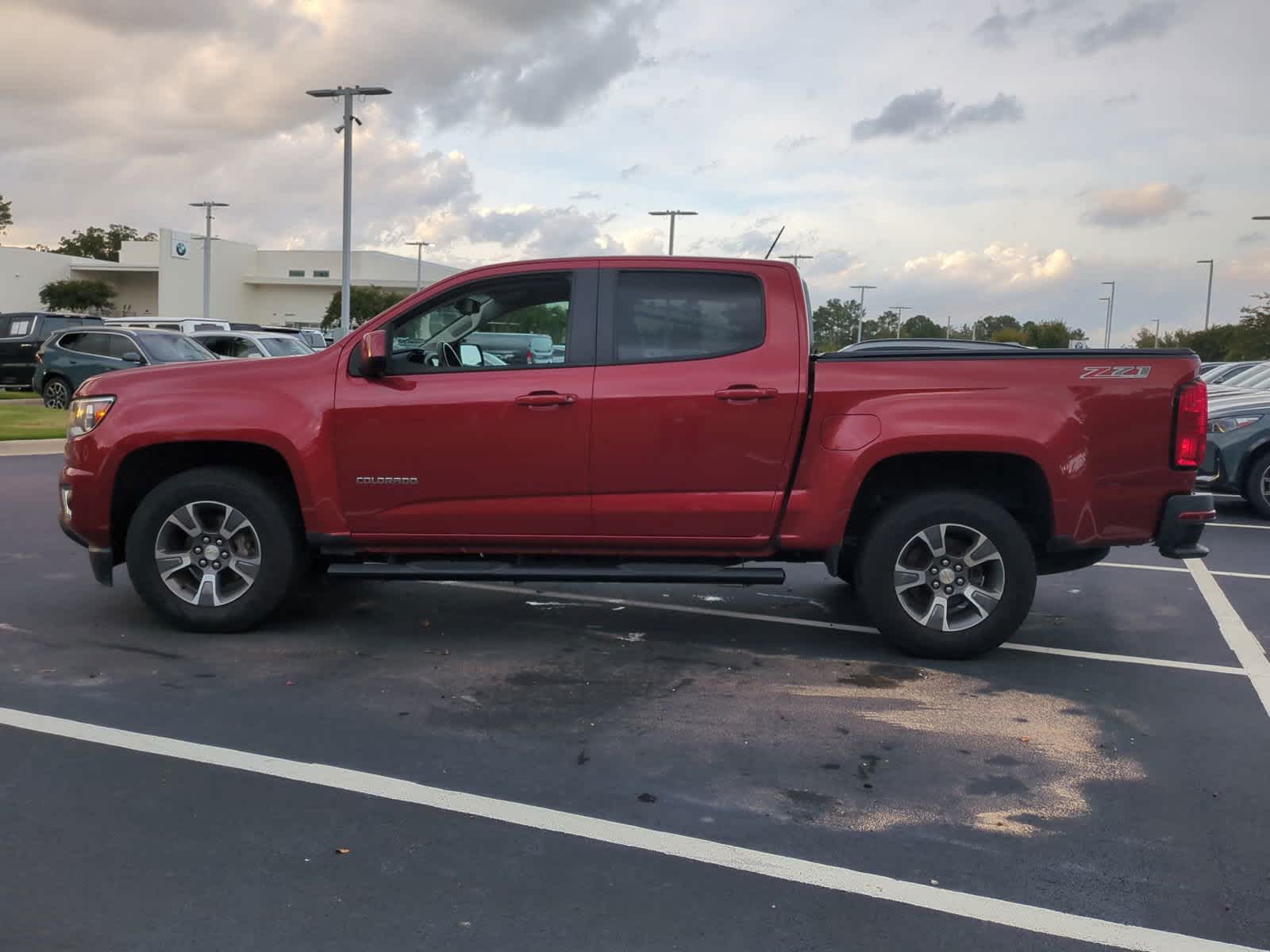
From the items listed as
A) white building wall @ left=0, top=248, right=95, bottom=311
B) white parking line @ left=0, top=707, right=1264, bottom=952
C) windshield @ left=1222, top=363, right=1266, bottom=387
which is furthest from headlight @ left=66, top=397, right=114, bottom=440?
white building wall @ left=0, top=248, right=95, bottom=311

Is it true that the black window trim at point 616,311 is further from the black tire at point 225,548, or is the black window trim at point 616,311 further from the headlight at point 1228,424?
the headlight at point 1228,424

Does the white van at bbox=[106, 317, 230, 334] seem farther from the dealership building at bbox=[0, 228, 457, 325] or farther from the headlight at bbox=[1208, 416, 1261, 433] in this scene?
the dealership building at bbox=[0, 228, 457, 325]

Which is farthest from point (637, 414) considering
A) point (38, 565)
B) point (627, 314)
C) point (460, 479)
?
point (38, 565)

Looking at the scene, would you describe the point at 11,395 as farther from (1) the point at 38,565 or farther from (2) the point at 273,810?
(2) the point at 273,810

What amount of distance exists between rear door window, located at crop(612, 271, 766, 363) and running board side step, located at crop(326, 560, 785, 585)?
1093 mm

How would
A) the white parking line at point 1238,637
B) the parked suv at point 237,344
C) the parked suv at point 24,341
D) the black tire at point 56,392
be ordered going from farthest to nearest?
1. the parked suv at point 24,341
2. the parked suv at point 237,344
3. the black tire at point 56,392
4. the white parking line at point 1238,637

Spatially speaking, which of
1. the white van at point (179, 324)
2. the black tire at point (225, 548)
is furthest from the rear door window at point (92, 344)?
the black tire at point (225, 548)

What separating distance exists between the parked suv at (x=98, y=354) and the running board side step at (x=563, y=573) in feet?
51.2

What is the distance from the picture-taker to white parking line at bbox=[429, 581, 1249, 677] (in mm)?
6324

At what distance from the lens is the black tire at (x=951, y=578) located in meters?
6.16

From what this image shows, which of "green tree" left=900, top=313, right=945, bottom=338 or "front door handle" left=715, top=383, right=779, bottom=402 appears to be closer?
"front door handle" left=715, top=383, right=779, bottom=402

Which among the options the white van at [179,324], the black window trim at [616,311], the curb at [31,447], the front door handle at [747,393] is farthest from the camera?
the white van at [179,324]

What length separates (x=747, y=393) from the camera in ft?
20.1

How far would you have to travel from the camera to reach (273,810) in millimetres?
4082
